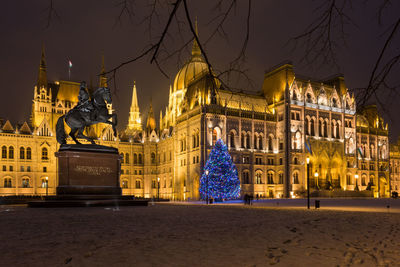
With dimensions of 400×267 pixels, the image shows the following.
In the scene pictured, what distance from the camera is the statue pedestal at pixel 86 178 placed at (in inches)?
948

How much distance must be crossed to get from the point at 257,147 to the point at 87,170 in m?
44.3

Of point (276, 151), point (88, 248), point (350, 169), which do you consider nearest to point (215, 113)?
point (276, 151)

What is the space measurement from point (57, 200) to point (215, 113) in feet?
131

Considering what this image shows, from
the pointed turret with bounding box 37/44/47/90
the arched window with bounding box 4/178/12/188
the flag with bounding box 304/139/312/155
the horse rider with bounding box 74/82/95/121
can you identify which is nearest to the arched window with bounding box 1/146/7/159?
the arched window with bounding box 4/178/12/188

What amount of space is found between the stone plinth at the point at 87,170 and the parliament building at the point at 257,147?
112 ft

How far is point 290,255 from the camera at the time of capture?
7445mm

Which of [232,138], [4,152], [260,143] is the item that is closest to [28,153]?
[4,152]

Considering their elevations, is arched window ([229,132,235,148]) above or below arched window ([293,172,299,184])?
above

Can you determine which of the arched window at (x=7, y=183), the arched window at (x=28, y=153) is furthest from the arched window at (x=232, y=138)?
the arched window at (x=7, y=183)

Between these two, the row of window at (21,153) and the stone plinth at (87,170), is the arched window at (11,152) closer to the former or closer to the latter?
the row of window at (21,153)

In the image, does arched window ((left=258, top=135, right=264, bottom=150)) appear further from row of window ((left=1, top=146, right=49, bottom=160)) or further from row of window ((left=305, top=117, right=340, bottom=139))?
row of window ((left=1, top=146, right=49, bottom=160))

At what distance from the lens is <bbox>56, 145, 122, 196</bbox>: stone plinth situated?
24250 mm

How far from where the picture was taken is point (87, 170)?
2488 cm

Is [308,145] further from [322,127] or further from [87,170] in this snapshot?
[87,170]
